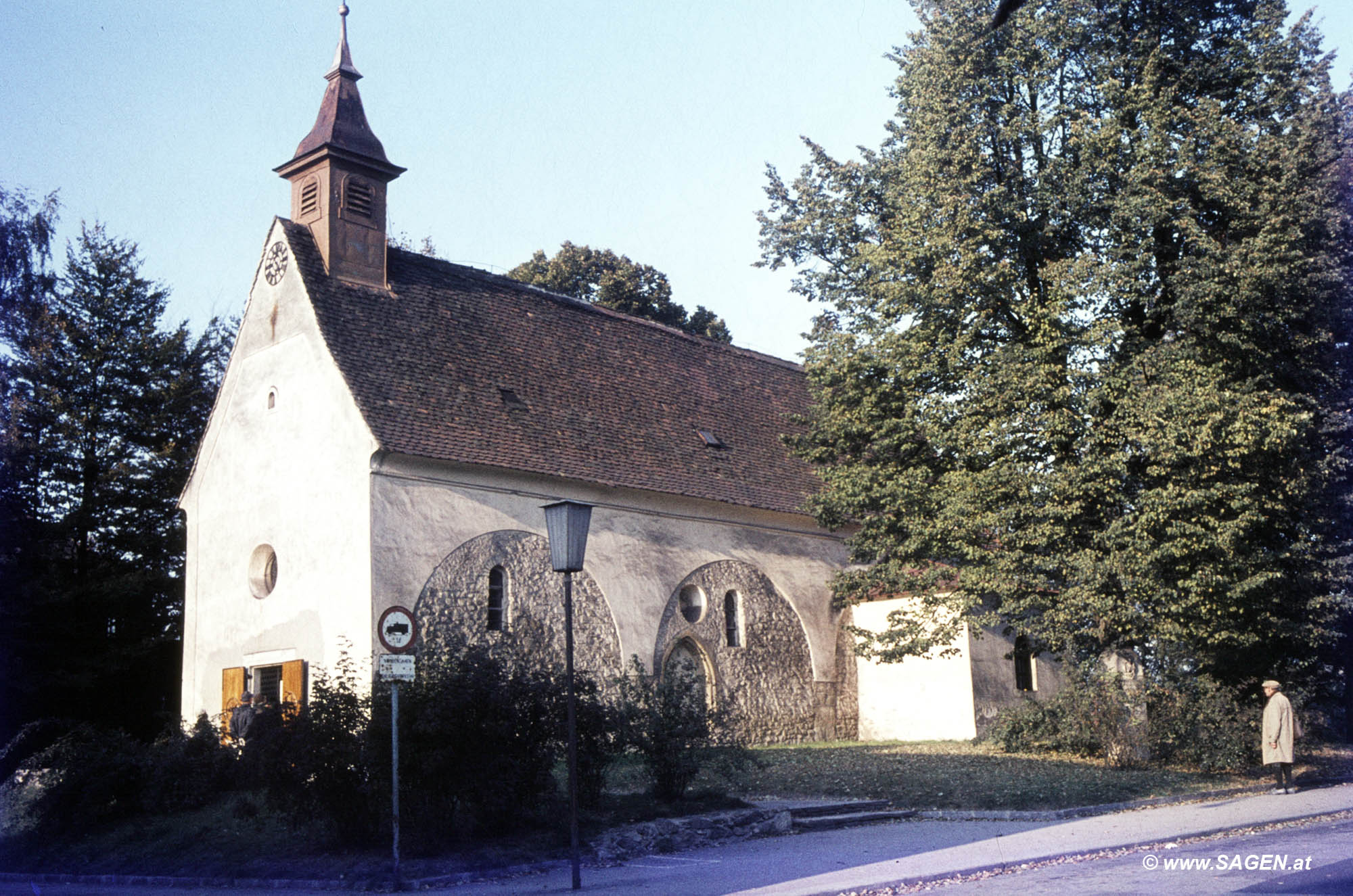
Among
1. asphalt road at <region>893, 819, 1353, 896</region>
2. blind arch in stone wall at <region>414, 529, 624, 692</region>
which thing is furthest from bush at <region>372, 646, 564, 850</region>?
blind arch in stone wall at <region>414, 529, 624, 692</region>

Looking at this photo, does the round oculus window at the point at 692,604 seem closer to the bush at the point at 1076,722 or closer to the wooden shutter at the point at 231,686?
the bush at the point at 1076,722

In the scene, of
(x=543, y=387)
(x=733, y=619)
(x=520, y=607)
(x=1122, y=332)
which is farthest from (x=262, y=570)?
(x=1122, y=332)

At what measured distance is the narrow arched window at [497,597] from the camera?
21703 mm

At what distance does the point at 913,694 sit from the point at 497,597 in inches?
388

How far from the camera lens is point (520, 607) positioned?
2192 cm

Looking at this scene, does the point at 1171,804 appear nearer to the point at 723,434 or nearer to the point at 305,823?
the point at 305,823

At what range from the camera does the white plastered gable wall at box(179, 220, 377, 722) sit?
20.8 m

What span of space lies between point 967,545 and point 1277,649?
6.10 m

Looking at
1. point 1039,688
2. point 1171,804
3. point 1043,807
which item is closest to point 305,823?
point 1043,807

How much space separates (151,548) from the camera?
29.7 m

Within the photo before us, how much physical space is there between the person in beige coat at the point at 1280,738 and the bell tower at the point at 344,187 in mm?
17213

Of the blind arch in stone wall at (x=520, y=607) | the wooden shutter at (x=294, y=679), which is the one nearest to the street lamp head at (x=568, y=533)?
the blind arch in stone wall at (x=520, y=607)

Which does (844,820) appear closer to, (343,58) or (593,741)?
(593,741)

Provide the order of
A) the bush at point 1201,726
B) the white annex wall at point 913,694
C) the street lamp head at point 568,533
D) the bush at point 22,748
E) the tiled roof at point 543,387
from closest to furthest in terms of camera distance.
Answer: the street lamp head at point 568,533 < the bush at point 1201,726 < the bush at point 22,748 < the tiled roof at point 543,387 < the white annex wall at point 913,694
